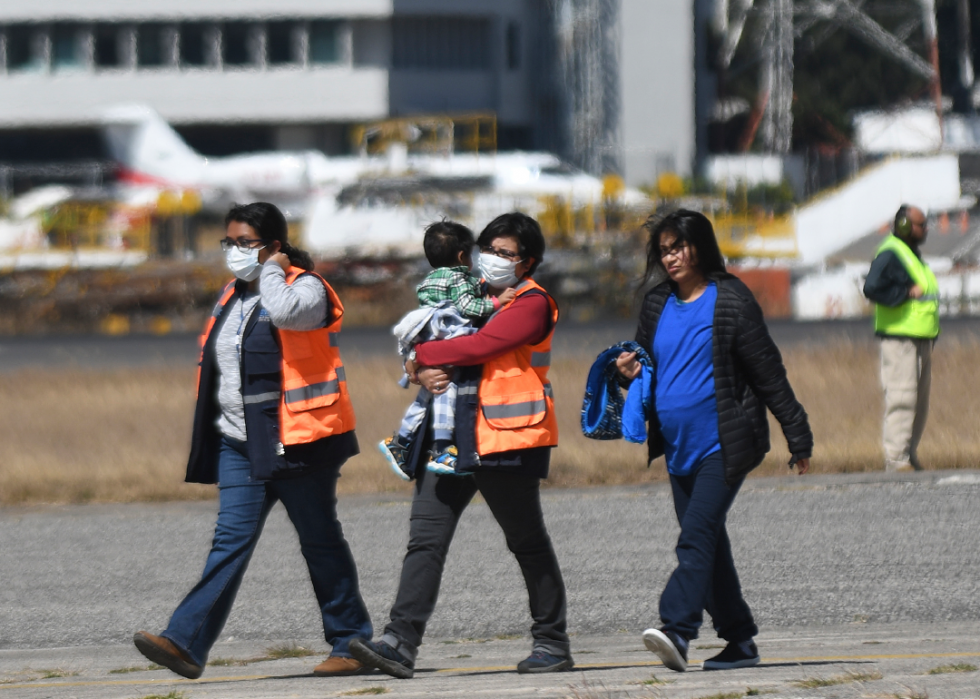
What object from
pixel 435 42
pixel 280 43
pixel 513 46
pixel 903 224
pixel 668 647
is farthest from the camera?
pixel 513 46

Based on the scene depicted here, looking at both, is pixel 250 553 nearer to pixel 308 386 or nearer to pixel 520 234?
pixel 308 386

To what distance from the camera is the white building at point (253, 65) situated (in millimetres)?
62094

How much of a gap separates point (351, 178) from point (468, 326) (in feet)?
139

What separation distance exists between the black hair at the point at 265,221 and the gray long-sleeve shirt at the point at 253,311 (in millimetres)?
156

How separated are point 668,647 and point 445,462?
1076 mm

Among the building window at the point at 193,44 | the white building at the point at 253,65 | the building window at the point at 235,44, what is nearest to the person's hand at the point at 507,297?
the white building at the point at 253,65

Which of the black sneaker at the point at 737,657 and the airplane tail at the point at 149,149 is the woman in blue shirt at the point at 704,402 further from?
the airplane tail at the point at 149,149

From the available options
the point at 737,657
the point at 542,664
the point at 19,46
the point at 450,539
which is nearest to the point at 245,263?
the point at 450,539

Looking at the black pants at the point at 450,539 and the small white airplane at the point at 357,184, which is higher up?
the small white airplane at the point at 357,184

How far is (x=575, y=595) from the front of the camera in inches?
313

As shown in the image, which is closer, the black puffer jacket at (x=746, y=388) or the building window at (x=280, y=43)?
the black puffer jacket at (x=746, y=388)

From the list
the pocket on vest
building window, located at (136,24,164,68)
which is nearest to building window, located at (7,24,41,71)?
building window, located at (136,24,164,68)

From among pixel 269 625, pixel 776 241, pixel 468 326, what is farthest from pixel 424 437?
pixel 776 241

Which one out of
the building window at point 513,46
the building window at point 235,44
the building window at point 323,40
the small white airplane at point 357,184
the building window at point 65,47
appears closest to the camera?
the small white airplane at point 357,184
